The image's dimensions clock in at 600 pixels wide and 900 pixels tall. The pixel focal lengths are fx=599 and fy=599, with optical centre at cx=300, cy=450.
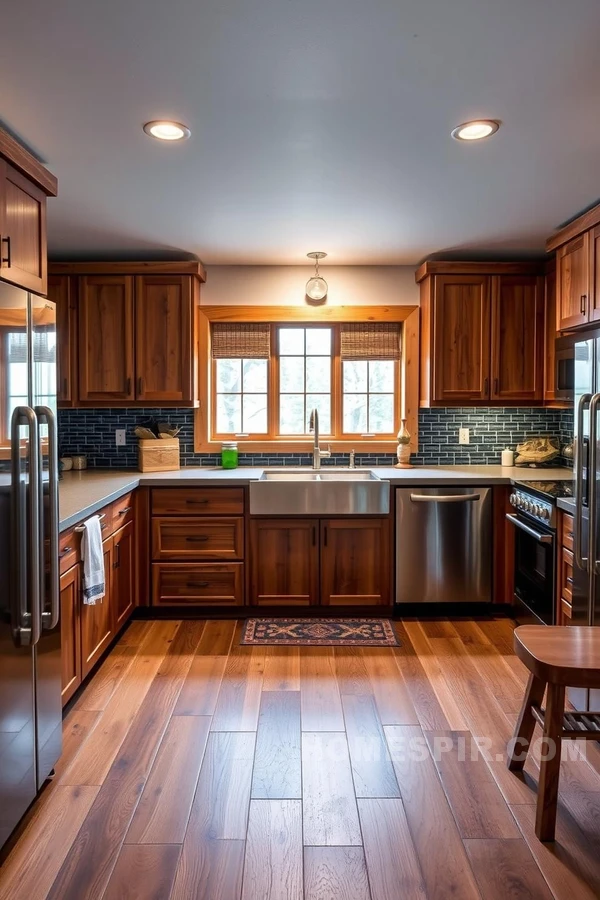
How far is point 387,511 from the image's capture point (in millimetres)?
3705

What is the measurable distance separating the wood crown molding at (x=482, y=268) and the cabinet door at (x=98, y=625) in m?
2.65

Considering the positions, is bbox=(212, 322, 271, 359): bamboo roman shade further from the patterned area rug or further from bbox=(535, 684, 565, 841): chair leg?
bbox=(535, 684, 565, 841): chair leg

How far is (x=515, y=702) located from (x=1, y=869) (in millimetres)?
2038

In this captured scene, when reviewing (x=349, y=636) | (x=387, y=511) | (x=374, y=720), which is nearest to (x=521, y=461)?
(x=387, y=511)

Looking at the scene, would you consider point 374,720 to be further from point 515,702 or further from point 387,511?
point 387,511

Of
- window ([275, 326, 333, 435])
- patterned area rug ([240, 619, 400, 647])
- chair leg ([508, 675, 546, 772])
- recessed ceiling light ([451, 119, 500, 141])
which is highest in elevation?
recessed ceiling light ([451, 119, 500, 141])

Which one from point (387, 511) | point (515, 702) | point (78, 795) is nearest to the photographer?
point (78, 795)

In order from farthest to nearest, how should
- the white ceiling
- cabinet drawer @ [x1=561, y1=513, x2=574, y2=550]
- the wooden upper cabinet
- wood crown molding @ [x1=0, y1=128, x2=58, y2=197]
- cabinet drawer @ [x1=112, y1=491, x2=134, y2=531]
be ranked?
1. cabinet drawer @ [x1=112, y1=491, x2=134, y2=531]
2. the wooden upper cabinet
3. cabinet drawer @ [x1=561, y1=513, x2=574, y2=550]
4. wood crown molding @ [x1=0, y1=128, x2=58, y2=197]
5. the white ceiling

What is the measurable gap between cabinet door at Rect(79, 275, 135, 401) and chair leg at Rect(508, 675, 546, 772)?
292 centimetres

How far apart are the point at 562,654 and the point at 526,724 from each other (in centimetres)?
45

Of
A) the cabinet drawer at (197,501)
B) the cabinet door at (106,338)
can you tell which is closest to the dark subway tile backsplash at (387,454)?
the cabinet door at (106,338)

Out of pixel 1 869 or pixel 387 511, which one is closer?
pixel 1 869

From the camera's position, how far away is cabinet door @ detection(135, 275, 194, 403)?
3.94m

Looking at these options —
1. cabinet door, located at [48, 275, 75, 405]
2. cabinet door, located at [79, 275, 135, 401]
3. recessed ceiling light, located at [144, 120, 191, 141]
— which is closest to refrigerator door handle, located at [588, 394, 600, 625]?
recessed ceiling light, located at [144, 120, 191, 141]
